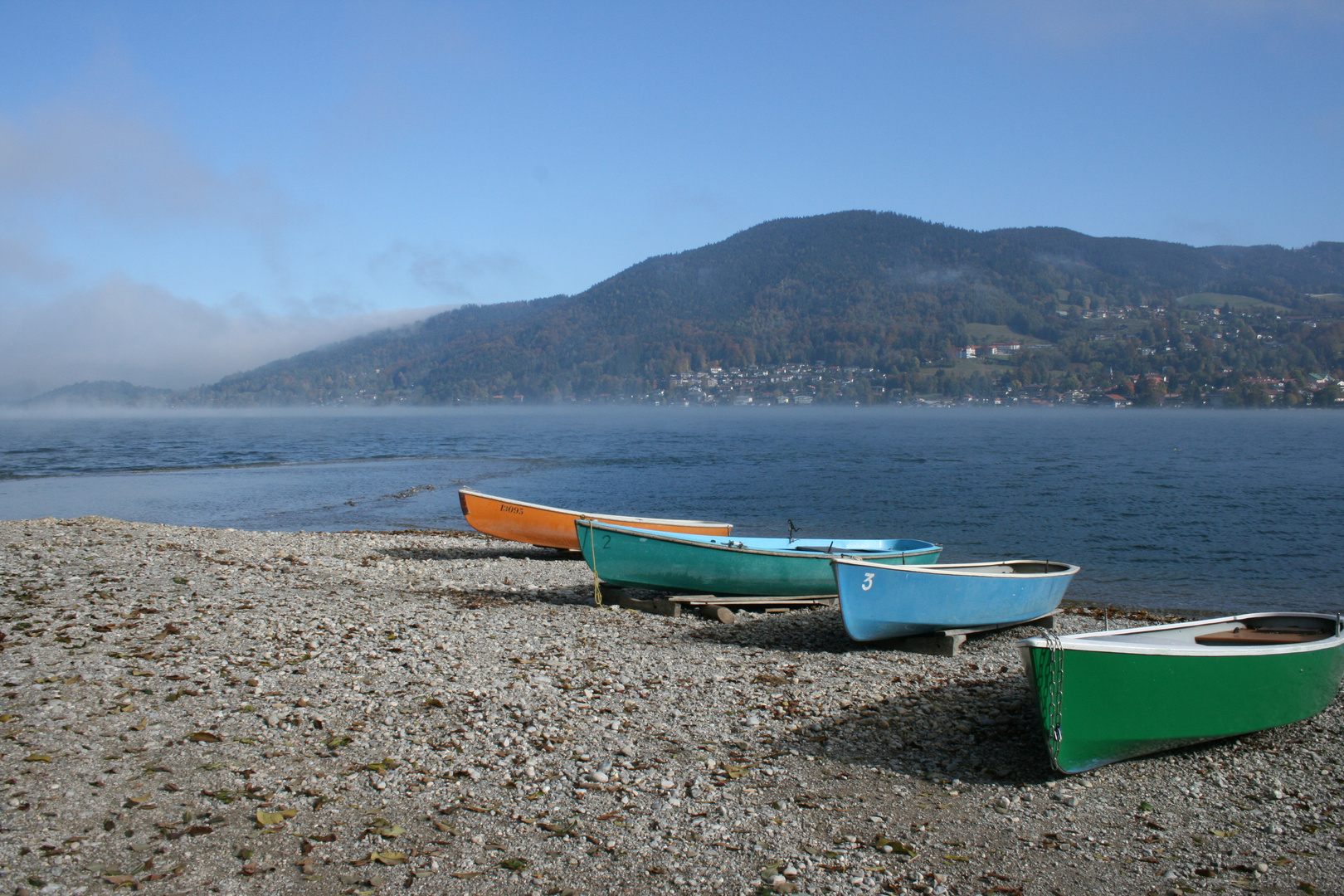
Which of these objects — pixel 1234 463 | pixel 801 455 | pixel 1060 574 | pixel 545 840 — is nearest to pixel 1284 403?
pixel 1234 463

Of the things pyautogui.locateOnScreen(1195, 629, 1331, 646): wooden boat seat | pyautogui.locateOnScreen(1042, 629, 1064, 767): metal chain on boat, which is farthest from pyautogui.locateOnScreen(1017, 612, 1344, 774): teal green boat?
pyautogui.locateOnScreen(1195, 629, 1331, 646): wooden boat seat

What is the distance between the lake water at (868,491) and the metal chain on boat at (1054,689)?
506 inches

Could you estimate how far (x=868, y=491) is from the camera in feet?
124

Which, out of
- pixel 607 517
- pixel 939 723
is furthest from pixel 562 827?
pixel 607 517

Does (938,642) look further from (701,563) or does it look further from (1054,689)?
(1054,689)

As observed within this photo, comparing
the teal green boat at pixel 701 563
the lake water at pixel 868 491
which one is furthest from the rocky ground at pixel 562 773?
the lake water at pixel 868 491

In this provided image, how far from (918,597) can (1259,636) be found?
3.77 metres

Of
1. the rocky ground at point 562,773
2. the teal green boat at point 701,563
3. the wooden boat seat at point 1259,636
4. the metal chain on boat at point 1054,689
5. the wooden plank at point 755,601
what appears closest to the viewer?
the rocky ground at point 562,773

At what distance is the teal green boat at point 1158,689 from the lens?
6773mm

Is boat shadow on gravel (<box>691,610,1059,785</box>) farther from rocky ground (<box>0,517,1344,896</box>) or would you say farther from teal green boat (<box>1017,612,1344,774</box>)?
teal green boat (<box>1017,612,1344,774</box>)

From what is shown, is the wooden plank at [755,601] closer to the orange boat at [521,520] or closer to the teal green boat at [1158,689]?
the orange boat at [521,520]

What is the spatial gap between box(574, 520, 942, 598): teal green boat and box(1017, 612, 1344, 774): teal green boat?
614 centimetres

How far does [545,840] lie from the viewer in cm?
570

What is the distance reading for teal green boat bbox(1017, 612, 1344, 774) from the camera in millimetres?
6773
